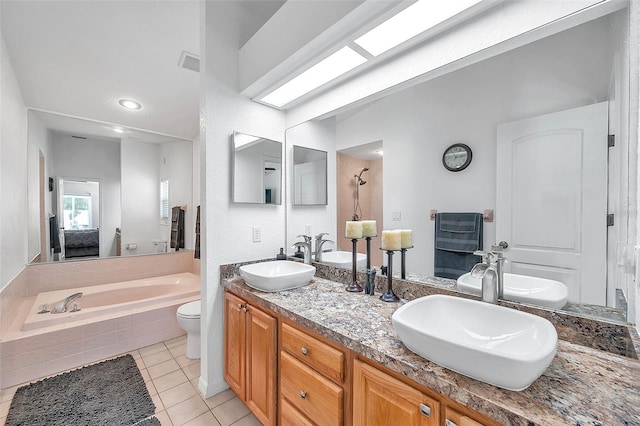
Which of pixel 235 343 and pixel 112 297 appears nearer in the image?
pixel 235 343

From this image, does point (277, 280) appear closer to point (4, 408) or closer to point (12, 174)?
point (4, 408)

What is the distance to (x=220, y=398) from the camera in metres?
1.84

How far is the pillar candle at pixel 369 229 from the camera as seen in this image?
5.28ft

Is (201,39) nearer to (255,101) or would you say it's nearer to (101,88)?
(255,101)

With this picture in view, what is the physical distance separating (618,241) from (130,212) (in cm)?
435

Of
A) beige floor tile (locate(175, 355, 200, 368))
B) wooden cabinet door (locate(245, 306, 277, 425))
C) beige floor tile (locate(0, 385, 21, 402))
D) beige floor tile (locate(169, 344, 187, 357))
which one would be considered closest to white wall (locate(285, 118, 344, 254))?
wooden cabinet door (locate(245, 306, 277, 425))

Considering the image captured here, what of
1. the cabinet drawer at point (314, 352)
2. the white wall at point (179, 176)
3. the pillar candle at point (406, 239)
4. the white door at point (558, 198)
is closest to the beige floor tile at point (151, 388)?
the cabinet drawer at point (314, 352)

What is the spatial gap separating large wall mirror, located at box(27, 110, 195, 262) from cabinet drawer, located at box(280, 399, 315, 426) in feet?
9.65

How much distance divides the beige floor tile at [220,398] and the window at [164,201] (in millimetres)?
2544

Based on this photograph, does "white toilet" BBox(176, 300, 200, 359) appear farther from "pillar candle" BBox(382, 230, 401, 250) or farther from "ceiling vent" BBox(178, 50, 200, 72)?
"ceiling vent" BBox(178, 50, 200, 72)

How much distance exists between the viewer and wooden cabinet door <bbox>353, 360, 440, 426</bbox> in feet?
2.52

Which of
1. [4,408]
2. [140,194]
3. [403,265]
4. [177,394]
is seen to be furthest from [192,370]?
[140,194]

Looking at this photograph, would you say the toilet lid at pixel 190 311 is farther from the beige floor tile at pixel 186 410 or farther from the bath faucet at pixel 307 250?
the bath faucet at pixel 307 250

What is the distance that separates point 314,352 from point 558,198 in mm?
1184
